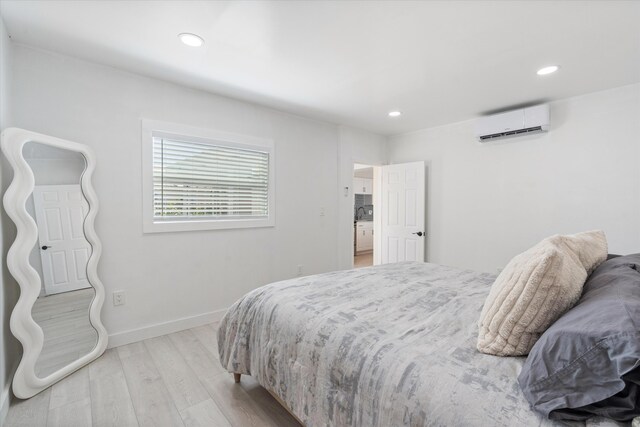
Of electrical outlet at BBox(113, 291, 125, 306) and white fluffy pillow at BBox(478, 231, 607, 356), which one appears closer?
white fluffy pillow at BBox(478, 231, 607, 356)

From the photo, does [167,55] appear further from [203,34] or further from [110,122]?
[110,122]

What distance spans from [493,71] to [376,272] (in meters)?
2.04

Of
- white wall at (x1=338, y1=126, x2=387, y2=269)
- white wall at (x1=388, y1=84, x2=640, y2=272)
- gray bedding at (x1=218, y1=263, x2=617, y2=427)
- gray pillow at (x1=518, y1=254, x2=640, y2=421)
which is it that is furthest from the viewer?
white wall at (x1=338, y1=126, x2=387, y2=269)

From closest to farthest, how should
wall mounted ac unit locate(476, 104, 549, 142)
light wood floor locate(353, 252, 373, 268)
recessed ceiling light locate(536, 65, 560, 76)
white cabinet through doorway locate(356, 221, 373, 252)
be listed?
1. recessed ceiling light locate(536, 65, 560, 76)
2. wall mounted ac unit locate(476, 104, 549, 142)
3. light wood floor locate(353, 252, 373, 268)
4. white cabinet through doorway locate(356, 221, 373, 252)

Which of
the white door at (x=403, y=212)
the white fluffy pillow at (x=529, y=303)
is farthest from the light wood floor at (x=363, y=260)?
the white fluffy pillow at (x=529, y=303)

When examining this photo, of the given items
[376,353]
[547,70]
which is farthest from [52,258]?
[547,70]

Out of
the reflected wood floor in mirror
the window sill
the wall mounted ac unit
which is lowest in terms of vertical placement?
the reflected wood floor in mirror

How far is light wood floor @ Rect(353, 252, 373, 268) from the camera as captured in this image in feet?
20.7

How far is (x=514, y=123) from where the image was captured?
334cm

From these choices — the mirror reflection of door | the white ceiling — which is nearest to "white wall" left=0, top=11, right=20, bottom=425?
the mirror reflection of door

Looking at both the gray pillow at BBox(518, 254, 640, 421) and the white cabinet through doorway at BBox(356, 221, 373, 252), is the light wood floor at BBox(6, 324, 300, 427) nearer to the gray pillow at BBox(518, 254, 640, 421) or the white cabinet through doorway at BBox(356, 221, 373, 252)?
the gray pillow at BBox(518, 254, 640, 421)

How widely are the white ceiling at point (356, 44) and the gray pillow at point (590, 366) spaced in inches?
69.5

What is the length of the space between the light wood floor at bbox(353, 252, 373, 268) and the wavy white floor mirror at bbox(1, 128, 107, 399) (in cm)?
470

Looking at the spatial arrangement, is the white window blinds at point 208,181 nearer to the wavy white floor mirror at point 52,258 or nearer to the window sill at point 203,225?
the window sill at point 203,225
